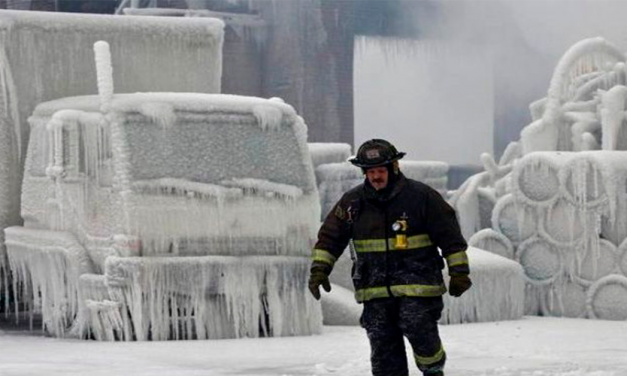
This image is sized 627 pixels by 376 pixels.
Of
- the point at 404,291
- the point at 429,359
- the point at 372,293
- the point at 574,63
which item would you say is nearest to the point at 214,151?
the point at 372,293

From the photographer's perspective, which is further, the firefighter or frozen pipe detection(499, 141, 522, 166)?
frozen pipe detection(499, 141, 522, 166)

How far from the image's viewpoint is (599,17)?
122 feet

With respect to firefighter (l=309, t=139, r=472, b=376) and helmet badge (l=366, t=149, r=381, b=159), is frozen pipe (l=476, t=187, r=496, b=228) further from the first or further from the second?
helmet badge (l=366, t=149, r=381, b=159)

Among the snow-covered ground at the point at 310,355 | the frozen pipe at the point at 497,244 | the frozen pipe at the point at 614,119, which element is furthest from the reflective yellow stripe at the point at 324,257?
the frozen pipe at the point at 614,119

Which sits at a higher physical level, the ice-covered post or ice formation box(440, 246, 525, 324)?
the ice-covered post

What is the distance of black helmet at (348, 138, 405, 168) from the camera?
33.0 feet

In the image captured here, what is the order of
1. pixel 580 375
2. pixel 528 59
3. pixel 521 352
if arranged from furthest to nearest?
pixel 528 59 → pixel 521 352 → pixel 580 375

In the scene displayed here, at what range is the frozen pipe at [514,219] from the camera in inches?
775

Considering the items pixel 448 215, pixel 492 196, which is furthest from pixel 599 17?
pixel 448 215

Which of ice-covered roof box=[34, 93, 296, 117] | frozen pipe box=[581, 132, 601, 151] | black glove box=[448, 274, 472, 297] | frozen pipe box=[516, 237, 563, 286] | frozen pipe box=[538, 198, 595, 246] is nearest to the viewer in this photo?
black glove box=[448, 274, 472, 297]

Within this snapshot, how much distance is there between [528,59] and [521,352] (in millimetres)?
31982

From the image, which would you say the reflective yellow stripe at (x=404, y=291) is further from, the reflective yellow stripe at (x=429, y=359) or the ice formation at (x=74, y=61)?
the ice formation at (x=74, y=61)

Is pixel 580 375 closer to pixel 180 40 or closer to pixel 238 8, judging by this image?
pixel 180 40

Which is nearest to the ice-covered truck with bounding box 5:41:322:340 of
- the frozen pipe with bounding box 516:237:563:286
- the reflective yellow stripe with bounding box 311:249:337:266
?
the frozen pipe with bounding box 516:237:563:286
